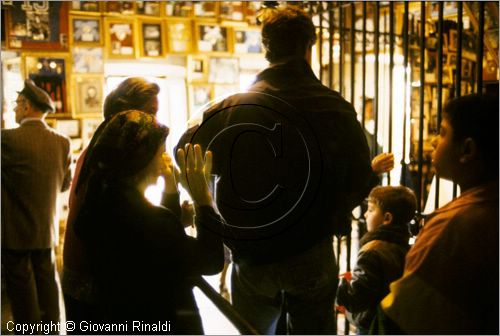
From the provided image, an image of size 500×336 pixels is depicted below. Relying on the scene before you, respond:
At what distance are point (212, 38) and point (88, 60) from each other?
1.37m

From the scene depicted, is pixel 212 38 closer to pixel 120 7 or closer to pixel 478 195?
pixel 120 7

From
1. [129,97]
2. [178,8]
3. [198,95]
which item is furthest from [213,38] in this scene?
[129,97]

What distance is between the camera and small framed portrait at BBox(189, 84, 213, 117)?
541cm

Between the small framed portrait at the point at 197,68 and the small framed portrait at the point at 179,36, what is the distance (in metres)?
0.12

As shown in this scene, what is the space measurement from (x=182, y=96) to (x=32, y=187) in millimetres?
2459

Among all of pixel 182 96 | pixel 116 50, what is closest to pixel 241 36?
pixel 182 96

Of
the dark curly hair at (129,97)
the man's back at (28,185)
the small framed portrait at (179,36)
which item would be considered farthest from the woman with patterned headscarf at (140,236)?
the small framed portrait at (179,36)

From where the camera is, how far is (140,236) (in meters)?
1.49

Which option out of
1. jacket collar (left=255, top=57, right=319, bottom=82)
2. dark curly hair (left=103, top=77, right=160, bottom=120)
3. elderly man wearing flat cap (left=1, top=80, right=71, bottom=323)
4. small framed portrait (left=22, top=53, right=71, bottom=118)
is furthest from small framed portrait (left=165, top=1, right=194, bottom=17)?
jacket collar (left=255, top=57, right=319, bottom=82)

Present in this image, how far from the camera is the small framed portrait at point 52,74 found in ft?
14.8

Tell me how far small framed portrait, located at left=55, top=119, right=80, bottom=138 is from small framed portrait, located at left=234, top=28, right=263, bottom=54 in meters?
1.94

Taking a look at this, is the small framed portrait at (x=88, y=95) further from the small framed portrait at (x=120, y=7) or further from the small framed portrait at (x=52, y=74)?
the small framed portrait at (x=120, y=7)

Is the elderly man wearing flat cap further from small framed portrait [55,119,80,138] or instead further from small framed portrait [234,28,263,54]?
small framed portrait [234,28,263,54]

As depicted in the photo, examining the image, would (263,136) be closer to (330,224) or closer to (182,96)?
(330,224)
